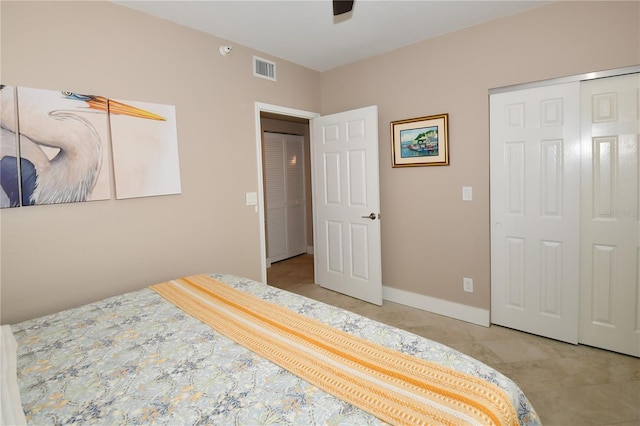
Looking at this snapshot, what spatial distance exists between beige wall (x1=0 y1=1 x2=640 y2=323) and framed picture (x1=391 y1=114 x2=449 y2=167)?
0.23ft

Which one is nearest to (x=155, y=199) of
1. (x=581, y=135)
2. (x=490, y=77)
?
(x=490, y=77)

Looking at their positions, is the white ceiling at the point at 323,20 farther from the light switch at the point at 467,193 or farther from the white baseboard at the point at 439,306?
the white baseboard at the point at 439,306

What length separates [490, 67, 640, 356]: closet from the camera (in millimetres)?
2258

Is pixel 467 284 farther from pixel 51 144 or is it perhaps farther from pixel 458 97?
pixel 51 144

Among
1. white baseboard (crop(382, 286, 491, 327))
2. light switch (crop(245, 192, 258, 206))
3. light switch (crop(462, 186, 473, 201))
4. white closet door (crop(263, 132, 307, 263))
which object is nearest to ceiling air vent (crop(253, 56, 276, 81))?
light switch (crop(245, 192, 258, 206))

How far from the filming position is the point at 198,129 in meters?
2.68

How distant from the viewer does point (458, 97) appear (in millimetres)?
2877

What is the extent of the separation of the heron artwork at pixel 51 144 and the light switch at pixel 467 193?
2780 mm

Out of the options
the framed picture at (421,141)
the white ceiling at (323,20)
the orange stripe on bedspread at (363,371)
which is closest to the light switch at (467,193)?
the framed picture at (421,141)

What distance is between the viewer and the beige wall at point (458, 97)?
7.56 ft

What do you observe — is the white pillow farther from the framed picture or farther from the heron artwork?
the framed picture

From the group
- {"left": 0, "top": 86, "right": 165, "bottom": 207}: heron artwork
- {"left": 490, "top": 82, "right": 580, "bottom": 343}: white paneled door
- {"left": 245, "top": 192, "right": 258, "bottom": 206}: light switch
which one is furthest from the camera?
{"left": 245, "top": 192, "right": 258, "bottom": 206}: light switch

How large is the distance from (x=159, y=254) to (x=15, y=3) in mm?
1685

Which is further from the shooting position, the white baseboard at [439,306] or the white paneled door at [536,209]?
Result: the white baseboard at [439,306]
